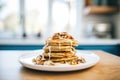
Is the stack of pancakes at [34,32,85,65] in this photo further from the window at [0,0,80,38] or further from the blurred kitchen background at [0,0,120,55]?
the window at [0,0,80,38]

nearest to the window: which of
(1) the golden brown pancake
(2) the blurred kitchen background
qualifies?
(2) the blurred kitchen background

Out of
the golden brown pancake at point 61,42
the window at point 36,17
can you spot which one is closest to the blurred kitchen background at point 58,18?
the window at point 36,17

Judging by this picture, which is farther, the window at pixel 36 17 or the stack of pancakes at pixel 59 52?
the window at pixel 36 17

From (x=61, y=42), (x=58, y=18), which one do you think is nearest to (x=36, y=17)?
(x=58, y=18)

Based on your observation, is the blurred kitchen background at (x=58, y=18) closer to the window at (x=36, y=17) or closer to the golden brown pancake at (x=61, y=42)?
the window at (x=36, y=17)

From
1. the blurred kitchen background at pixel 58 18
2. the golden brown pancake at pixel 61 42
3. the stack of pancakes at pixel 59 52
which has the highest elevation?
the blurred kitchen background at pixel 58 18

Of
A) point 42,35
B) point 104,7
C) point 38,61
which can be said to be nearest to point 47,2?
point 42,35

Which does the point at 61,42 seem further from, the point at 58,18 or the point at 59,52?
the point at 58,18

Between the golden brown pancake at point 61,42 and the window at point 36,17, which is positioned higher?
the window at point 36,17

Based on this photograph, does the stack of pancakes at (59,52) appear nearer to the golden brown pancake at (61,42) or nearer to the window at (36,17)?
the golden brown pancake at (61,42)
